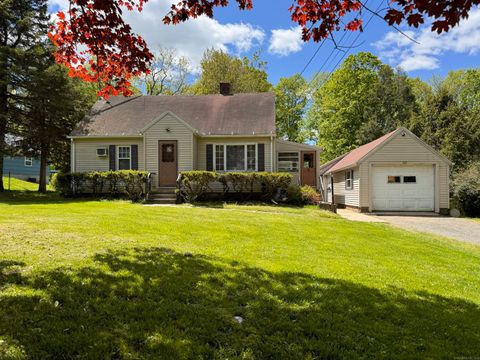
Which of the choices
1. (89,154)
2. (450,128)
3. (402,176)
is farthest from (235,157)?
(450,128)

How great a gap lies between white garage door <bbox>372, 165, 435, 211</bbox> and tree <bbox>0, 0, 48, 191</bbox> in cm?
1881

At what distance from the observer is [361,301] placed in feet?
12.6

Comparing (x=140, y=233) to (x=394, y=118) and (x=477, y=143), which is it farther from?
(x=394, y=118)

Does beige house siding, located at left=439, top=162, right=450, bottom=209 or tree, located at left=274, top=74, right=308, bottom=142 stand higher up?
tree, located at left=274, top=74, right=308, bottom=142

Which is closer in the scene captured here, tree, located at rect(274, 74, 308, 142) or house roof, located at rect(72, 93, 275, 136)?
house roof, located at rect(72, 93, 275, 136)

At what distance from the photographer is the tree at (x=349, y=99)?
1328 inches

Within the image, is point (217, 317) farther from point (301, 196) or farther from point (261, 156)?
point (261, 156)

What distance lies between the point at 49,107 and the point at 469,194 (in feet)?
71.9

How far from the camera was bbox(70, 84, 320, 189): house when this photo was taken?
55.7ft

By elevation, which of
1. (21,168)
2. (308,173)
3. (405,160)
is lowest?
(308,173)

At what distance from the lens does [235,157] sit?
703 inches

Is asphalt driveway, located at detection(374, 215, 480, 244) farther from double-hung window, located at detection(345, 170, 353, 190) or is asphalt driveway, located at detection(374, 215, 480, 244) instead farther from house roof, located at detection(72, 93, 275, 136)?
house roof, located at detection(72, 93, 275, 136)

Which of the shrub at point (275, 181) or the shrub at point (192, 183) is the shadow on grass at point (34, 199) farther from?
the shrub at point (275, 181)

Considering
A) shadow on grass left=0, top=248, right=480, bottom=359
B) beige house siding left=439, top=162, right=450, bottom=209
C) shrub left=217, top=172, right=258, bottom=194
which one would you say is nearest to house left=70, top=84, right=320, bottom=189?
shrub left=217, top=172, right=258, bottom=194
